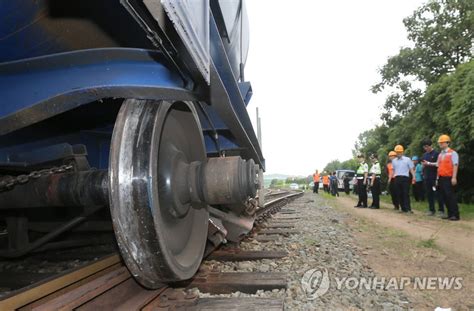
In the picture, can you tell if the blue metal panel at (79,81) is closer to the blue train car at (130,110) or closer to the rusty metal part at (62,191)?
the blue train car at (130,110)

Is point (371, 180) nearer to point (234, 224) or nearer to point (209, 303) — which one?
point (234, 224)

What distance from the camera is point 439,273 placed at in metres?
3.38

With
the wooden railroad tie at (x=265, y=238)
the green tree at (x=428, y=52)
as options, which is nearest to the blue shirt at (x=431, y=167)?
the wooden railroad tie at (x=265, y=238)

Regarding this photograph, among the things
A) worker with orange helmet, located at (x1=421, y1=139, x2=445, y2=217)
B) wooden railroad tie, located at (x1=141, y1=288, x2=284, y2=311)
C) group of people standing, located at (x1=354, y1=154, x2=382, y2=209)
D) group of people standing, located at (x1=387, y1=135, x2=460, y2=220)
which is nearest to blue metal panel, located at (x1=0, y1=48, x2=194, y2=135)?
wooden railroad tie, located at (x1=141, y1=288, x2=284, y2=311)

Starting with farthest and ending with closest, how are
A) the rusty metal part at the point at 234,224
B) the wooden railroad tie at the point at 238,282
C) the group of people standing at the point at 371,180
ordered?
the group of people standing at the point at 371,180, the rusty metal part at the point at 234,224, the wooden railroad tie at the point at 238,282

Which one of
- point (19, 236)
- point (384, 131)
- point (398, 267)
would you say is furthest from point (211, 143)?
point (384, 131)

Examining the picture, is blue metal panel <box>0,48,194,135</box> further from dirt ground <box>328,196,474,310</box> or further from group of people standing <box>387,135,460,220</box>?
group of people standing <box>387,135,460,220</box>

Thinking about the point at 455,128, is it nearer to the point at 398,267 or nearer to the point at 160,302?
the point at 398,267

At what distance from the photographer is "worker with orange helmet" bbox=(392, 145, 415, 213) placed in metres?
9.73

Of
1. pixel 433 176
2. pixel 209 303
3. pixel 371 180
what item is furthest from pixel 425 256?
pixel 371 180

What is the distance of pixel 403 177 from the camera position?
9.75 meters

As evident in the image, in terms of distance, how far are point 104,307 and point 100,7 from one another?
5.10 ft

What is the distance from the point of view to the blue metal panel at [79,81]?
182cm

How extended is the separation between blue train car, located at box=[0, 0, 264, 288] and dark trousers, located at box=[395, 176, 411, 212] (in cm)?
808
